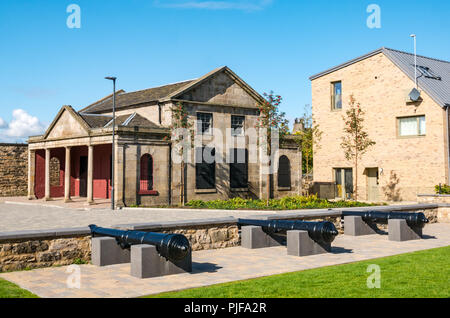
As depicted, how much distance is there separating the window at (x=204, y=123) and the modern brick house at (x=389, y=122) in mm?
8822

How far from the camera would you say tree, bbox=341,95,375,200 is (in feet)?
98.6

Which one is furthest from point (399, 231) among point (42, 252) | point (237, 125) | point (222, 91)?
point (222, 91)

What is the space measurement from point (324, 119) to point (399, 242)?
2094 cm

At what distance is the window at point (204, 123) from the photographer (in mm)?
31641

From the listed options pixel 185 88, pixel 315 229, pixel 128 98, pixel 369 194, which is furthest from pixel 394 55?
pixel 315 229

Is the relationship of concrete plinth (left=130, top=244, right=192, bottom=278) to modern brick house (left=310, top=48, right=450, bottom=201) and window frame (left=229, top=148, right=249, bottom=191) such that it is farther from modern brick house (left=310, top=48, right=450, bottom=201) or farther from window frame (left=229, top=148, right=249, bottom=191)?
modern brick house (left=310, top=48, right=450, bottom=201)

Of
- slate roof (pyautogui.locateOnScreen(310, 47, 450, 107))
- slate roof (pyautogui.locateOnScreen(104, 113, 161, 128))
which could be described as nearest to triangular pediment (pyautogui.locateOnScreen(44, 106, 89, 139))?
slate roof (pyautogui.locateOnScreen(104, 113, 161, 128))

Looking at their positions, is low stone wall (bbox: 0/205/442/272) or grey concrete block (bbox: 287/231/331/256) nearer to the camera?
low stone wall (bbox: 0/205/442/272)

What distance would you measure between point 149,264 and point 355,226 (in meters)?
9.33

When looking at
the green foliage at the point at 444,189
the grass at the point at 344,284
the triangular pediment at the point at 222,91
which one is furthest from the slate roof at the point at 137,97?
the grass at the point at 344,284

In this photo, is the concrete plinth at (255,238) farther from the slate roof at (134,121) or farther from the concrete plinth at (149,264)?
the slate roof at (134,121)

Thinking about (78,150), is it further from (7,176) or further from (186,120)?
(186,120)

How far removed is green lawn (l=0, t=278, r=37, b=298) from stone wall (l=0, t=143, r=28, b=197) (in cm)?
3276
